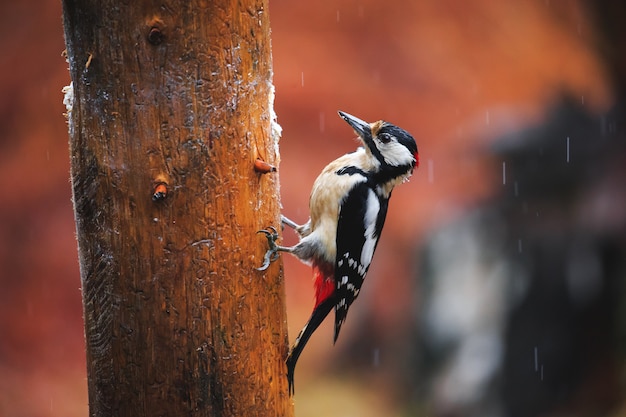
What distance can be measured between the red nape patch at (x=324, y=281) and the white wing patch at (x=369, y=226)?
0.15m

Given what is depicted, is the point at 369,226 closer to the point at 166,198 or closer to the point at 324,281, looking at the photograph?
the point at 324,281

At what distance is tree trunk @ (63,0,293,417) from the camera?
201 cm

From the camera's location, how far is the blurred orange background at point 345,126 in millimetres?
6602

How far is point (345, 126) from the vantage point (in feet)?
24.2

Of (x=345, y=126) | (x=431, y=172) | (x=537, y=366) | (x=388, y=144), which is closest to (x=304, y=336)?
(x=388, y=144)

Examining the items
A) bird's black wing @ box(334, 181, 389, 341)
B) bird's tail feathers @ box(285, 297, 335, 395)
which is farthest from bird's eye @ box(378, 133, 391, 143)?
bird's tail feathers @ box(285, 297, 335, 395)

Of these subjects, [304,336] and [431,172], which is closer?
[304,336]

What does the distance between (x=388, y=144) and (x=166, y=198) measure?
1.30m

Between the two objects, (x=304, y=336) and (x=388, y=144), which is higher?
(x=388, y=144)

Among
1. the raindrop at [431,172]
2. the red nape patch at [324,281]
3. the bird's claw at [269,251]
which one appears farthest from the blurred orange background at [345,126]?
the bird's claw at [269,251]

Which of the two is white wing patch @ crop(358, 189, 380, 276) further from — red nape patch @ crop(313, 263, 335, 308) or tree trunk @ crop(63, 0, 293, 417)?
tree trunk @ crop(63, 0, 293, 417)

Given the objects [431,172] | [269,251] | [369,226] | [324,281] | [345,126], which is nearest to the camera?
[269,251]

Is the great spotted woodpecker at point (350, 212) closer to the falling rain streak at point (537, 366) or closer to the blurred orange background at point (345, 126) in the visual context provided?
the falling rain streak at point (537, 366)

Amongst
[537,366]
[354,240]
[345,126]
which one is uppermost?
[345,126]
